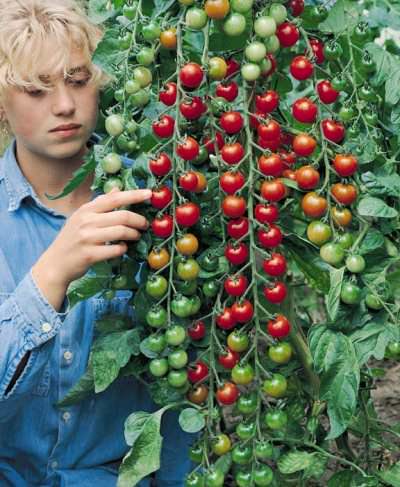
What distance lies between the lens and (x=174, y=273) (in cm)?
111

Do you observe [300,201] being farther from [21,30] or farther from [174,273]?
[21,30]

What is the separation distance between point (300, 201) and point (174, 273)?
0.61 ft

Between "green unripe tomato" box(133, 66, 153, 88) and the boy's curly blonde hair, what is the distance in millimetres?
284

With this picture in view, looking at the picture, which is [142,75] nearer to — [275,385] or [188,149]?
[188,149]

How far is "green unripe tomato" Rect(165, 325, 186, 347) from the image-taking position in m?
1.08

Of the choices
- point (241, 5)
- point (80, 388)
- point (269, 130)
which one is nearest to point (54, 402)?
point (80, 388)

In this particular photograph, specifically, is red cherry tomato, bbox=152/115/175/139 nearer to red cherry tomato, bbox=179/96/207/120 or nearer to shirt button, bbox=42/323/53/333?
red cherry tomato, bbox=179/96/207/120

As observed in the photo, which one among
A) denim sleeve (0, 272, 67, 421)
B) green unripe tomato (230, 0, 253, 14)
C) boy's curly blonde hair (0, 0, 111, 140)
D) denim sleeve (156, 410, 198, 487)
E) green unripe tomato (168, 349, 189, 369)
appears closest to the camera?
green unripe tomato (230, 0, 253, 14)

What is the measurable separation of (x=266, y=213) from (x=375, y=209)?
0.13 m

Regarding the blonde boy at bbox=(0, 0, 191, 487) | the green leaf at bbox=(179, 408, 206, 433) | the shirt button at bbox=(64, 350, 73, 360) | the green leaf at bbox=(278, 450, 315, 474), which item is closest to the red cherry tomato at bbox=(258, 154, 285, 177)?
the blonde boy at bbox=(0, 0, 191, 487)

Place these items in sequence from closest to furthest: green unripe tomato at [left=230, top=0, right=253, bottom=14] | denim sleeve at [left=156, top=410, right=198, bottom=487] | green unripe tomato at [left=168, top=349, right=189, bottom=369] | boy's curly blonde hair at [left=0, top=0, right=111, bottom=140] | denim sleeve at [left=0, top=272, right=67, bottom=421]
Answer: green unripe tomato at [left=230, top=0, right=253, bottom=14] → green unripe tomato at [left=168, top=349, right=189, bottom=369] → denim sleeve at [left=0, top=272, right=67, bottom=421] → boy's curly blonde hair at [left=0, top=0, right=111, bottom=140] → denim sleeve at [left=156, top=410, right=198, bottom=487]

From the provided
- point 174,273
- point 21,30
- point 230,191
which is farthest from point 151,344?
point 21,30

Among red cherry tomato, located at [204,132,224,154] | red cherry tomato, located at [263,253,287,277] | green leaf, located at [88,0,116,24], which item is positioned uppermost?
green leaf, located at [88,0,116,24]

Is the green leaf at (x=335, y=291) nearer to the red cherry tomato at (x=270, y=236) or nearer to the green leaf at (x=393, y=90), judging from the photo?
the red cherry tomato at (x=270, y=236)
